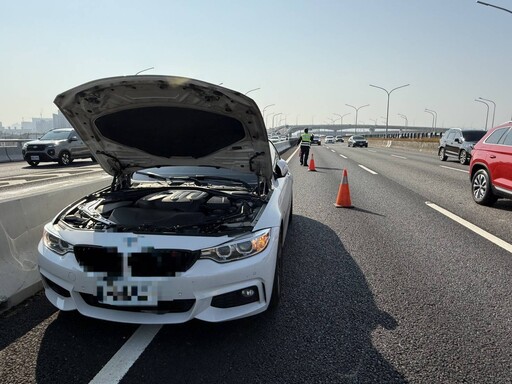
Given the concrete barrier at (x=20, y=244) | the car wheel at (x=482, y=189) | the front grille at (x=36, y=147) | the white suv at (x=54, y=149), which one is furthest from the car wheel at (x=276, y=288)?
the front grille at (x=36, y=147)

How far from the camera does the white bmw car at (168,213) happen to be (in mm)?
2660

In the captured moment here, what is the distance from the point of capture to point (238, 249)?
2807 mm

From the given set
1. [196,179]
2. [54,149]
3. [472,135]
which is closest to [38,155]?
[54,149]

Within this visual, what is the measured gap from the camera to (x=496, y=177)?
25.4ft

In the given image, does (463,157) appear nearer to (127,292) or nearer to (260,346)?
(260,346)

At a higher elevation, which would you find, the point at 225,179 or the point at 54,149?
the point at 225,179

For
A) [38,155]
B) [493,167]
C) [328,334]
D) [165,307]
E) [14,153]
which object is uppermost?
[493,167]

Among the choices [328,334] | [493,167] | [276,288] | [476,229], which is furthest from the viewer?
[493,167]

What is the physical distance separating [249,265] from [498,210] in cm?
705

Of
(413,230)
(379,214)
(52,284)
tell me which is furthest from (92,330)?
(379,214)

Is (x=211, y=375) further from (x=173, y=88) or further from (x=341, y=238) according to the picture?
(x=341, y=238)

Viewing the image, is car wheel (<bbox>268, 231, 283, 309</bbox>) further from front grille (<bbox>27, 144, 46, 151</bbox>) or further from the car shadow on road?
front grille (<bbox>27, 144, 46, 151</bbox>)

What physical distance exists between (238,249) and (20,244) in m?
2.33

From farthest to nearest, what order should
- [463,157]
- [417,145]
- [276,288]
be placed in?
[417,145]
[463,157]
[276,288]
